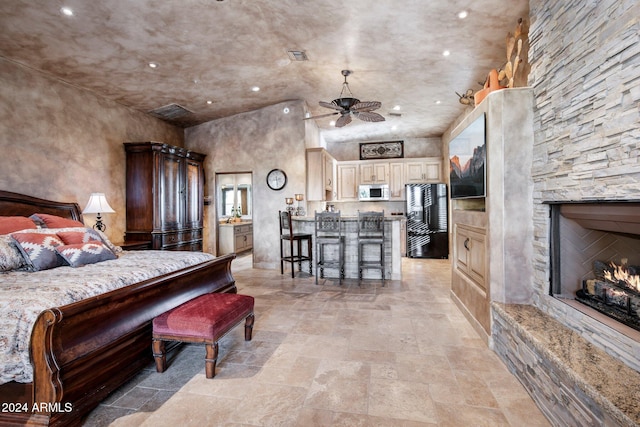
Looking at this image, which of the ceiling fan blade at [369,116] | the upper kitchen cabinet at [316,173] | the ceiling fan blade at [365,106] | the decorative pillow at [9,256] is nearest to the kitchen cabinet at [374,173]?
the upper kitchen cabinet at [316,173]

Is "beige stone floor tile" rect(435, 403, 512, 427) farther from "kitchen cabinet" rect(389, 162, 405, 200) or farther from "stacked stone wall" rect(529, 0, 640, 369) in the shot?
"kitchen cabinet" rect(389, 162, 405, 200)

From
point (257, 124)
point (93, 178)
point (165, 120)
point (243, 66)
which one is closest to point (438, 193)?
point (257, 124)

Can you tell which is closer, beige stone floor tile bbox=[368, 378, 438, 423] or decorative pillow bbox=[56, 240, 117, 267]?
beige stone floor tile bbox=[368, 378, 438, 423]

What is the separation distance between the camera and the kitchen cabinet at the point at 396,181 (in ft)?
25.9

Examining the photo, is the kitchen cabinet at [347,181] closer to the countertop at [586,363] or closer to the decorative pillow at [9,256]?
the countertop at [586,363]

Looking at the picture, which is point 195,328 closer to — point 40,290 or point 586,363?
point 40,290

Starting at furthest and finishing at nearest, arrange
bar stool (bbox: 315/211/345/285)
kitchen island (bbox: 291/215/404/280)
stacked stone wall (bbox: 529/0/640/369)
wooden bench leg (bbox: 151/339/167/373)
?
1. kitchen island (bbox: 291/215/404/280)
2. bar stool (bbox: 315/211/345/285)
3. wooden bench leg (bbox: 151/339/167/373)
4. stacked stone wall (bbox: 529/0/640/369)

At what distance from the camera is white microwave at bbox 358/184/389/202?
791cm

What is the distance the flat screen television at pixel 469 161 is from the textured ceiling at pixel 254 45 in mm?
1226

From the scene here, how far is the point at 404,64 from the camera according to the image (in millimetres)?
4180

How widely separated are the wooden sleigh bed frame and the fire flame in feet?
10.1

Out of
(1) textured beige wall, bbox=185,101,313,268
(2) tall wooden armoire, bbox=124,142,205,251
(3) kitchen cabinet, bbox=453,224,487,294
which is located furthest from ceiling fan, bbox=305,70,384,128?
(2) tall wooden armoire, bbox=124,142,205,251

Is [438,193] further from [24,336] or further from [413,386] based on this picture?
[24,336]

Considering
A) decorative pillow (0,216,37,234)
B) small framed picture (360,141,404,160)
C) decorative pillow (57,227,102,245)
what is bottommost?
decorative pillow (57,227,102,245)
